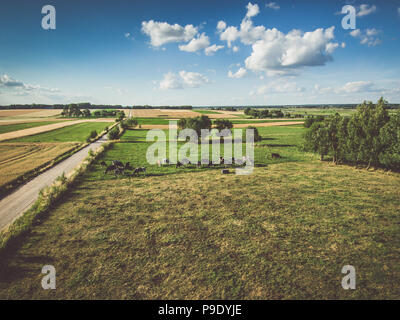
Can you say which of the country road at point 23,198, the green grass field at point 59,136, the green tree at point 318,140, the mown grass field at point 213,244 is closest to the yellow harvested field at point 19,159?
the country road at point 23,198

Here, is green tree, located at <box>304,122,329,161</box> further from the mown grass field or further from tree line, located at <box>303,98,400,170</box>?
the mown grass field

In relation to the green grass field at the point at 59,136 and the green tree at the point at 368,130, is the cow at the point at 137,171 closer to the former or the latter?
the green tree at the point at 368,130

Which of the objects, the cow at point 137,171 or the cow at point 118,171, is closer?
the cow at point 118,171

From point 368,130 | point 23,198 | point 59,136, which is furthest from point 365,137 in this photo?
point 59,136

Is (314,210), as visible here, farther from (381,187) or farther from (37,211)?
(37,211)

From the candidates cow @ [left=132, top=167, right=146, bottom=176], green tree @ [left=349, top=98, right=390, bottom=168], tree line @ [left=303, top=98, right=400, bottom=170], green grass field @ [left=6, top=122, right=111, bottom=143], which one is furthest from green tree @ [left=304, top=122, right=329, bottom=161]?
green grass field @ [left=6, top=122, right=111, bottom=143]

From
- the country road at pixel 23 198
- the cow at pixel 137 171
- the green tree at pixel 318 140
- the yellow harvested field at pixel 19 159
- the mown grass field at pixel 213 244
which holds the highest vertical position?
the green tree at pixel 318 140

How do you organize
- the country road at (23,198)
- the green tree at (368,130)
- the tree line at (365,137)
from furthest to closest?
the green tree at (368,130) < the tree line at (365,137) < the country road at (23,198)
